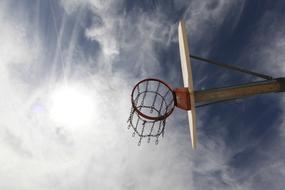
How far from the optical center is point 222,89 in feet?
44.8

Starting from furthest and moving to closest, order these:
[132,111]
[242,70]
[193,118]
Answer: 1. [132,111]
2. [242,70]
3. [193,118]

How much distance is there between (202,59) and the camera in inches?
605

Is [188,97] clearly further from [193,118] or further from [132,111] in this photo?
[132,111]

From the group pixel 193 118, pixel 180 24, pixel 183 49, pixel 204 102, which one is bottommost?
pixel 193 118

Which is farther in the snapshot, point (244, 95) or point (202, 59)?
point (202, 59)

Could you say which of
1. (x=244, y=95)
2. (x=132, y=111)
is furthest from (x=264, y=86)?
(x=132, y=111)

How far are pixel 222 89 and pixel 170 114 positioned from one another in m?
3.14

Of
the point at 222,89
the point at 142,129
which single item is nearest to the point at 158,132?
the point at 142,129

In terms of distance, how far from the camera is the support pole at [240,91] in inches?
538

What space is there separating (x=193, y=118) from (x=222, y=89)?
195cm

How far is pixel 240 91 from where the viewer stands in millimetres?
13695

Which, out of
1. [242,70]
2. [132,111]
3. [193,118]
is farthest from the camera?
[132,111]

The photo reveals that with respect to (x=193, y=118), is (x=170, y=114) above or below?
above

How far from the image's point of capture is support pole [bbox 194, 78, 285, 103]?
1367 centimetres
